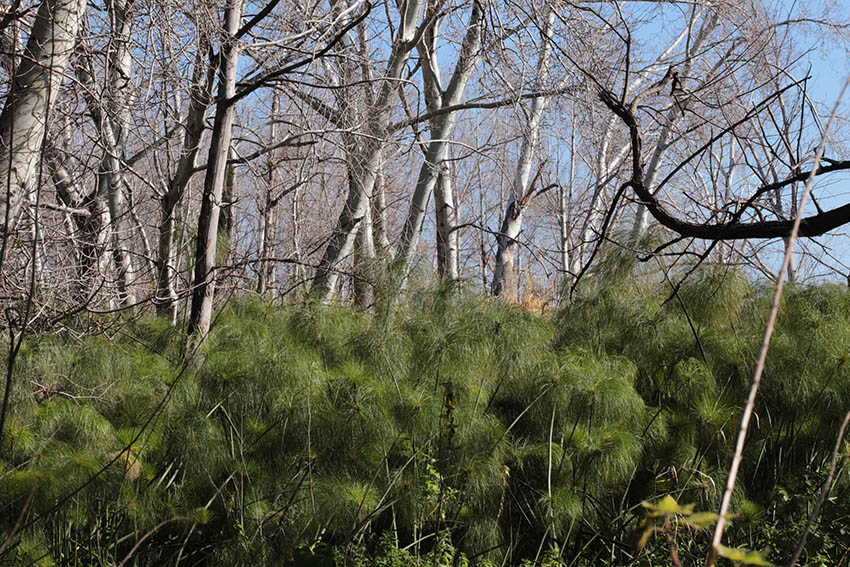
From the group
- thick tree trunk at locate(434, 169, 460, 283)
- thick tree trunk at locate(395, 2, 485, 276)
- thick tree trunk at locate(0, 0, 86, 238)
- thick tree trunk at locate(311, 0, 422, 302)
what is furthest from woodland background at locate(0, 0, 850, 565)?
Answer: thick tree trunk at locate(434, 169, 460, 283)

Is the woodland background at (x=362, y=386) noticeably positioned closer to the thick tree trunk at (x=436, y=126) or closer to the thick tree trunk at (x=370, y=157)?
the thick tree trunk at (x=370, y=157)

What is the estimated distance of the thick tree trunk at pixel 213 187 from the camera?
477 cm

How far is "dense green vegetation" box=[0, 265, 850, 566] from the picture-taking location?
3.68 metres

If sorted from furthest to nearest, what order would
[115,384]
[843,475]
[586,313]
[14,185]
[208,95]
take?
[586,313]
[208,95]
[115,384]
[843,475]
[14,185]

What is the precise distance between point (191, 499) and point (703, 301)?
325cm

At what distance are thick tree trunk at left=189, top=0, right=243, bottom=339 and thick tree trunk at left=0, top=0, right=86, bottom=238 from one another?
5.49 ft

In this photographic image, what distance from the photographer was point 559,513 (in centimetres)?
387

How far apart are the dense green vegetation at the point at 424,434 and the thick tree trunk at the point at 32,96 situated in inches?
46.3

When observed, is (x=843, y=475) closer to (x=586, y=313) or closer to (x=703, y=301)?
(x=703, y=301)

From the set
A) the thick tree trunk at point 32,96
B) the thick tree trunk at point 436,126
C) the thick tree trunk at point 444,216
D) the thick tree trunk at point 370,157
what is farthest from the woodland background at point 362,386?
the thick tree trunk at point 444,216

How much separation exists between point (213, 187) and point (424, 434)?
2073 millimetres

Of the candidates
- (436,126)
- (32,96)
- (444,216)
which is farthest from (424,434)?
(444,216)

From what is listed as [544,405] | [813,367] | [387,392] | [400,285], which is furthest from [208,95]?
[813,367]

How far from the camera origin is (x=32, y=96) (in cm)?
302
